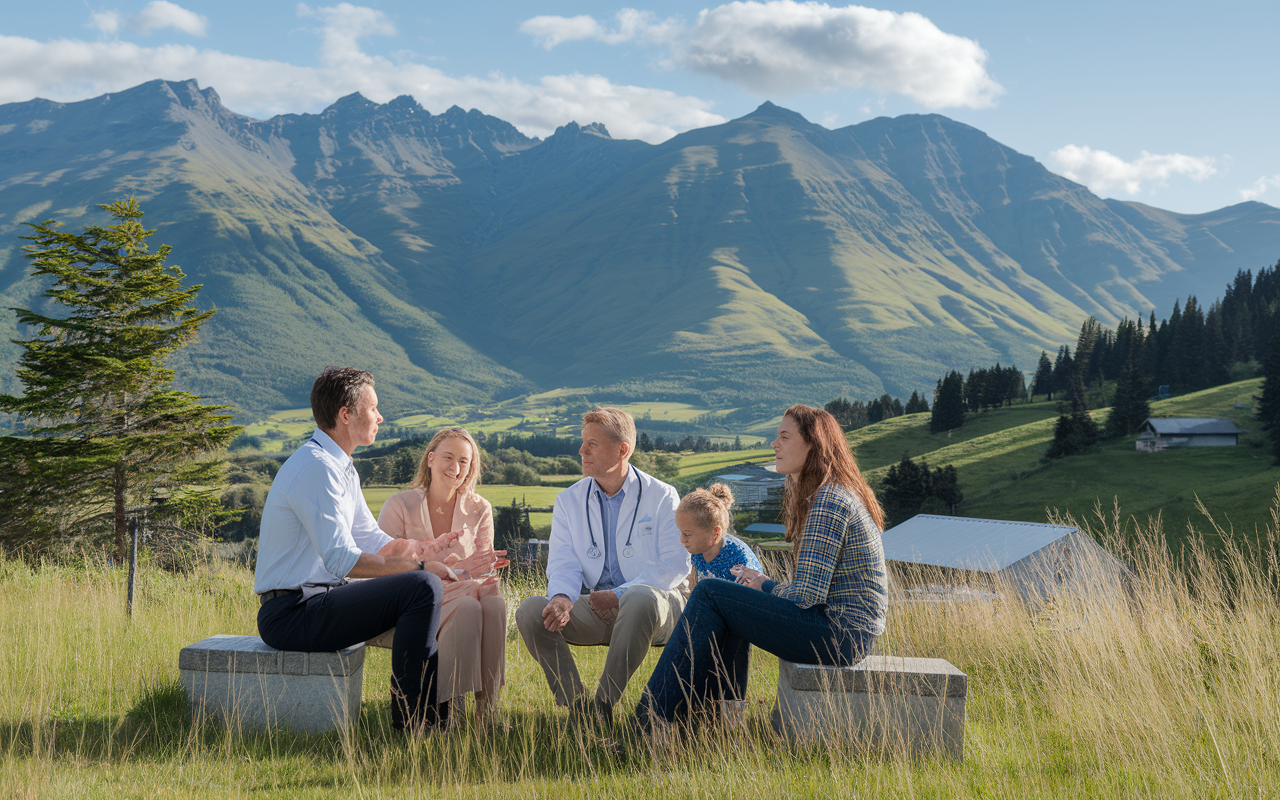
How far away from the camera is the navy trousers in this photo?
13.3 ft

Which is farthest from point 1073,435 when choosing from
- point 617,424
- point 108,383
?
point 617,424

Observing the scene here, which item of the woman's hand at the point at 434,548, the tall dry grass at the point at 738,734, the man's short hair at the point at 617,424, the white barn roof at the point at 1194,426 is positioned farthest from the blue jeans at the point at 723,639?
the white barn roof at the point at 1194,426

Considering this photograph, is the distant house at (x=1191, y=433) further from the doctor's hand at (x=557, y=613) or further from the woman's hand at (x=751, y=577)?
the doctor's hand at (x=557, y=613)

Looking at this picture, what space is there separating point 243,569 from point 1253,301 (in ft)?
389

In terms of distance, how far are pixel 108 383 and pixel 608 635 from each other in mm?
9780

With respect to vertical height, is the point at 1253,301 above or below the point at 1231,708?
above

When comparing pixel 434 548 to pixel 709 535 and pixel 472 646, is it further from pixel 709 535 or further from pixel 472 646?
pixel 709 535

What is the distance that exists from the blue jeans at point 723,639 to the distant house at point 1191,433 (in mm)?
82806

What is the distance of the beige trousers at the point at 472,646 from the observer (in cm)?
434

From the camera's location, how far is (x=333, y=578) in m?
4.18

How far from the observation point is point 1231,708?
4.01 metres

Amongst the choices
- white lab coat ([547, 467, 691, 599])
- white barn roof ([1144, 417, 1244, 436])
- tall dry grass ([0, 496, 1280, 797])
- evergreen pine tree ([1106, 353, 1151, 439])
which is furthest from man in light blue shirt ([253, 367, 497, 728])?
evergreen pine tree ([1106, 353, 1151, 439])

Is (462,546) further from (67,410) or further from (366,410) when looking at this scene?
(67,410)

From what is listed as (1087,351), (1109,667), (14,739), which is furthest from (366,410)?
(1087,351)
